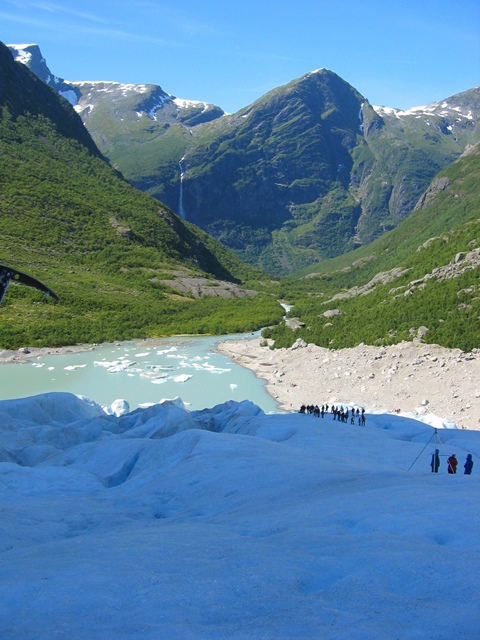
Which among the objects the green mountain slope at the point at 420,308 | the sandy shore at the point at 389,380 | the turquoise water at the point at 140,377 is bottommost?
the turquoise water at the point at 140,377

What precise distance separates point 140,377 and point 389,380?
20747mm

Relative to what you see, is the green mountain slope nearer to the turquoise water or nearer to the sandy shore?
the sandy shore

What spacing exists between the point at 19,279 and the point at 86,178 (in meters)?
133

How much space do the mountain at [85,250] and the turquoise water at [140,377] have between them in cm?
885

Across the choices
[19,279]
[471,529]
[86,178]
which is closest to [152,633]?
[471,529]

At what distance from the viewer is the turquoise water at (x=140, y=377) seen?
42312 mm

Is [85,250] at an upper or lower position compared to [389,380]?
upper

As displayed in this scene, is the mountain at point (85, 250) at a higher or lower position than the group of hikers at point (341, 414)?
higher

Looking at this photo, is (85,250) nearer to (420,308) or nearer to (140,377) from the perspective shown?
(140,377)

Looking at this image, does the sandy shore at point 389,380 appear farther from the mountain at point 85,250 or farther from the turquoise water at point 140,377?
the mountain at point 85,250

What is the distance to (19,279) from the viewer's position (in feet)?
41.6

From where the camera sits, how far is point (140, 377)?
4850 centimetres

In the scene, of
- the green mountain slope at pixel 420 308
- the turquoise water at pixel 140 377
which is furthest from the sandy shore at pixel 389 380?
the turquoise water at pixel 140 377

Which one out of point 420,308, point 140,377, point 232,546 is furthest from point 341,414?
point 140,377
